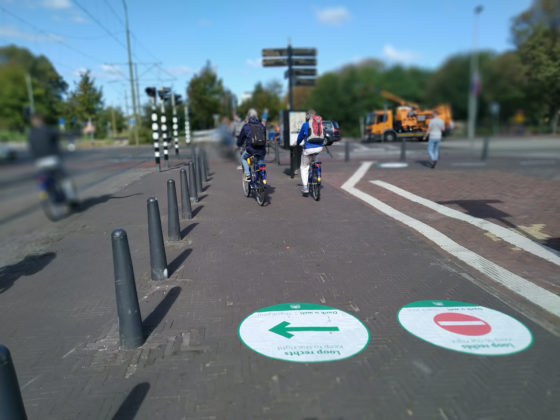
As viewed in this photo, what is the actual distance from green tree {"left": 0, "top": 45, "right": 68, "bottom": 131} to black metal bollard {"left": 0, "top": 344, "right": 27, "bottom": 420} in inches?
76.0

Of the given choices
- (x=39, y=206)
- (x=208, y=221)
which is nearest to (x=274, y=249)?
(x=208, y=221)

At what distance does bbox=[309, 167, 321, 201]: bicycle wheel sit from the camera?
8648mm

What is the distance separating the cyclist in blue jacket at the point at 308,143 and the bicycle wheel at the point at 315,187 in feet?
0.72

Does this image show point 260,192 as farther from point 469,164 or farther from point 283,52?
point 469,164

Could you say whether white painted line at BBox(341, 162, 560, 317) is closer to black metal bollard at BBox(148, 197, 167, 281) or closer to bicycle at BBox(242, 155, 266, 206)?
bicycle at BBox(242, 155, 266, 206)

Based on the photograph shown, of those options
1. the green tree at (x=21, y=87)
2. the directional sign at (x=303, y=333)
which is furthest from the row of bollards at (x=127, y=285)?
the green tree at (x=21, y=87)

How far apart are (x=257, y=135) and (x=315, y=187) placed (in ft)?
15.0

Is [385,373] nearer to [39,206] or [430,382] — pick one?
[430,382]

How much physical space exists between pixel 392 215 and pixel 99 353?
6.05m

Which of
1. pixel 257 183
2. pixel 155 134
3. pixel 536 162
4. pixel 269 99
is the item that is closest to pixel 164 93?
pixel 155 134

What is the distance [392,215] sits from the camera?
809 cm

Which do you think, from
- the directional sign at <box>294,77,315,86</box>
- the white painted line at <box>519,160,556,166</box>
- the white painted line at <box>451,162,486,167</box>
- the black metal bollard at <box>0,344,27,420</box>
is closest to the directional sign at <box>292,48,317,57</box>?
the directional sign at <box>294,77,315,86</box>

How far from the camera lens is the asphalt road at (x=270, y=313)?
8.71ft

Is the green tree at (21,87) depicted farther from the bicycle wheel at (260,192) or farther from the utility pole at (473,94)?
the bicycle wheel at (260,192)
